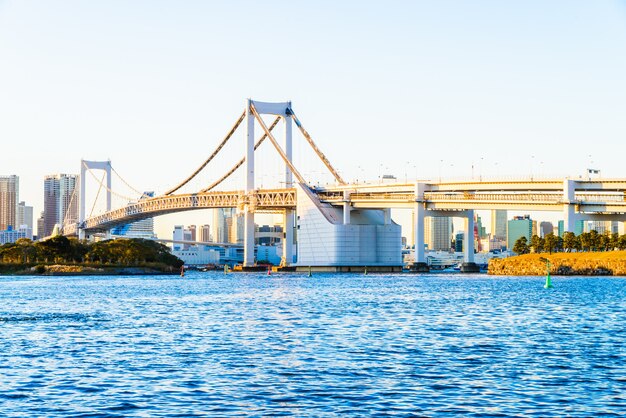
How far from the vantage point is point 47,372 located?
19578mm

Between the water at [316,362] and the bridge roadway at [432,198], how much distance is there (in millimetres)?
51810

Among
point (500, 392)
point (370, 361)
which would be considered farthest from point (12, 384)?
point (500, 392)

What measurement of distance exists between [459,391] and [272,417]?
3.69 m

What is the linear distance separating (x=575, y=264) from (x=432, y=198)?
2071 cm

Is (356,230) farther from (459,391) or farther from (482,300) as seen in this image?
(459,391)

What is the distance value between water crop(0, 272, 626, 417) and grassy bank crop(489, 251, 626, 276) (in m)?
46.3

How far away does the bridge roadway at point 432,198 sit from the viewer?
87625 millimetres

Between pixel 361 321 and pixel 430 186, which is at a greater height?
pixel 430 186

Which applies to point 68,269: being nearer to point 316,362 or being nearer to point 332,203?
point 332,203

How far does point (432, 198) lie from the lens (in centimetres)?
10125

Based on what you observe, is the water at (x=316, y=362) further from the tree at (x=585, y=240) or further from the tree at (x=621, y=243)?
the tree at (x=621, y=243)

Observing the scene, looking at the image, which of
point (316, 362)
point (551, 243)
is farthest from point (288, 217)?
point (316, 362)

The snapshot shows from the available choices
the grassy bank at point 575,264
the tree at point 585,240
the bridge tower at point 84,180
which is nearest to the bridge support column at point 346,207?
the grassy bank at point 575,264

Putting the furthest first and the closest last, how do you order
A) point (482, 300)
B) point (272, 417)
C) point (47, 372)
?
point (482, 300)
point (47, 372)
point (272, 417)
